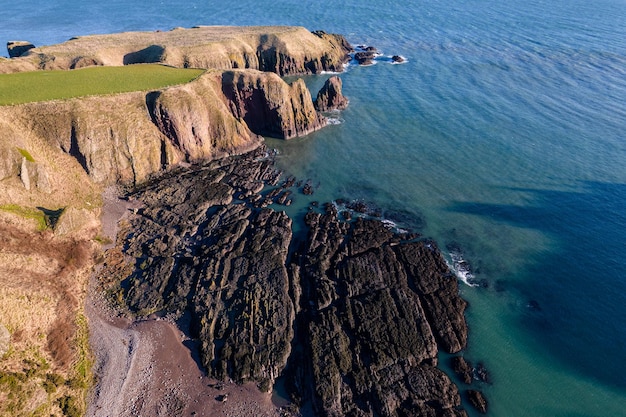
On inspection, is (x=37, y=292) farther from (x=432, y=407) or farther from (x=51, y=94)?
(x=432, y=407)

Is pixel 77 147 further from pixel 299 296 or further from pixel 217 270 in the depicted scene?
pixel 299 296

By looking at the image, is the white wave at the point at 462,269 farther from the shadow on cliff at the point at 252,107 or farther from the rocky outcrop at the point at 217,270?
the shadow on cliff at the point at 252,107

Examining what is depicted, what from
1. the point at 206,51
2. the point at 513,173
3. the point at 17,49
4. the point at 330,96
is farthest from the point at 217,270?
the point at 17,49

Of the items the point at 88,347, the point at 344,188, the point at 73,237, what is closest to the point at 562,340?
the point at 344,188

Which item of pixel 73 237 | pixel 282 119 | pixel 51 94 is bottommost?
pixel 73 237

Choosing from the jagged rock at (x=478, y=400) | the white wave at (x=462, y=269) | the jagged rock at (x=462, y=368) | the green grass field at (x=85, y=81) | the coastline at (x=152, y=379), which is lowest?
the coastline at (x=152, y=379)

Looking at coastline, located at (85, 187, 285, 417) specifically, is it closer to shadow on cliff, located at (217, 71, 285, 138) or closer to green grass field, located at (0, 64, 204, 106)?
green grass field, located at (0, 64, 204, 106)

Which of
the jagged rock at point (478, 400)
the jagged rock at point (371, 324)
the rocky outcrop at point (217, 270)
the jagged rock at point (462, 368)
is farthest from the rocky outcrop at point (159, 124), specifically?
the jagged rock at point (478, 400)
